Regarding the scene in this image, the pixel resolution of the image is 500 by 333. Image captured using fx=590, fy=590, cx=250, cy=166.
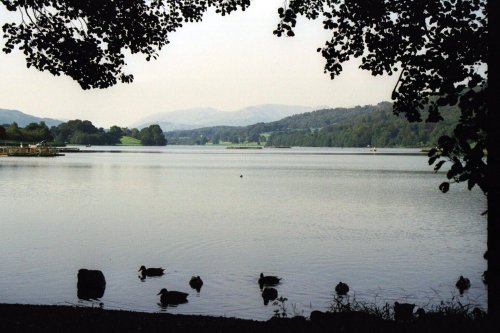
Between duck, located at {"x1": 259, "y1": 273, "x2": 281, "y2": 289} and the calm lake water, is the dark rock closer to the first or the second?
the calm lake water

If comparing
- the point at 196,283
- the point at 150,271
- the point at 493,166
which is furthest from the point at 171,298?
the point at 493,166

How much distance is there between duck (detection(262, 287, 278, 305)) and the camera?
22.4 metres

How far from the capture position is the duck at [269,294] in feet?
73.6

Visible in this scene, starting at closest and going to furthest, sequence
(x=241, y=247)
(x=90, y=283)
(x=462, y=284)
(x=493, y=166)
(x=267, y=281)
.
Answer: (x=493, y=166), (x=90, y=283), (x=462, y=284), (x=267, y=281), (x=241, y=247)

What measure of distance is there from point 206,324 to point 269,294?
8.92 metres

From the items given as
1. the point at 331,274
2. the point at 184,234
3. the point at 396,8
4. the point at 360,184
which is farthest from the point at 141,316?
the point at 360,184

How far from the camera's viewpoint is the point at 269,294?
22.5 m

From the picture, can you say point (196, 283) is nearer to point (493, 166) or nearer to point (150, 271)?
point (150, 271)

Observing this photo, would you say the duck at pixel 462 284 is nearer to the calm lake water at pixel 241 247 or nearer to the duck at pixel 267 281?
the calm lake water at pixel 241 247

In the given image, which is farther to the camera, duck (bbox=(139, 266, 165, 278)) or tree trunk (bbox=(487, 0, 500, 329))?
duck (bbox=(139, 266, 165, 278))

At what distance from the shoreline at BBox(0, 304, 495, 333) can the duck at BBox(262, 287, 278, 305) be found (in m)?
7.42

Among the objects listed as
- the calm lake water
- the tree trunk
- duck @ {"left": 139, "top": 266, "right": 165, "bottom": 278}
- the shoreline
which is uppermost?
the tree trunk

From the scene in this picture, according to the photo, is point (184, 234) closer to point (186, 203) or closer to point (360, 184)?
point (186, 203)

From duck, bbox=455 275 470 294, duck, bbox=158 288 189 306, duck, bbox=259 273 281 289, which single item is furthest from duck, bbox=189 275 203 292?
duck, bbox=455 275 470 294
